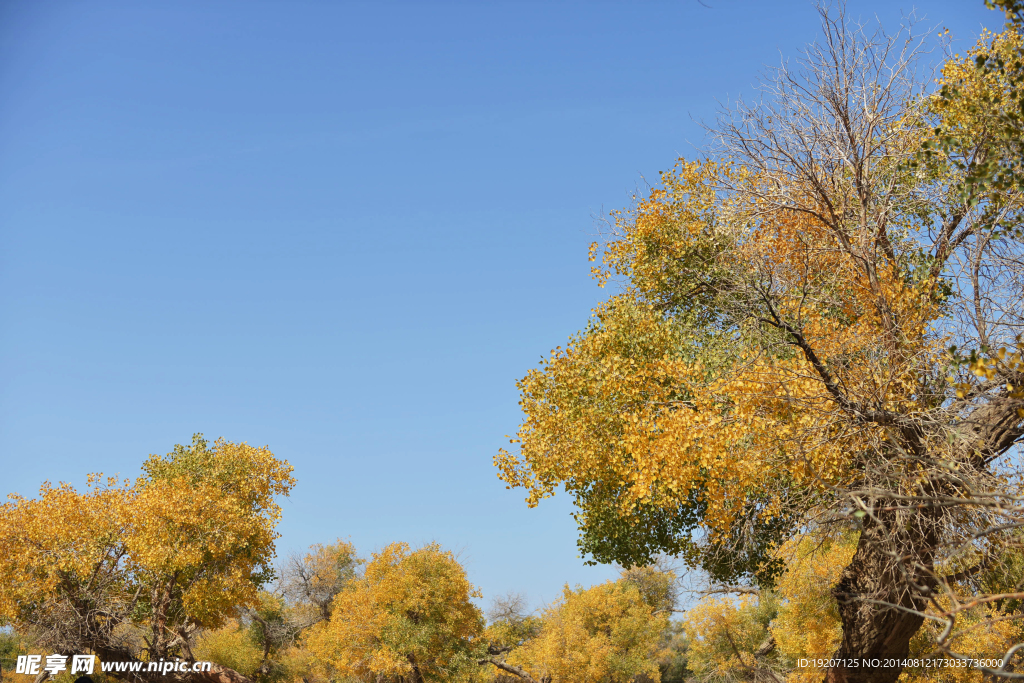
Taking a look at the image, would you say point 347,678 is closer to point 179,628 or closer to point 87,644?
point 179,628

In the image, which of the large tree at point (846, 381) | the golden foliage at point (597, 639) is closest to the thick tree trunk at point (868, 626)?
the large tree at point (846, 381)

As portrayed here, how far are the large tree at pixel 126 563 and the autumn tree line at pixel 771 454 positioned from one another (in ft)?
0.30

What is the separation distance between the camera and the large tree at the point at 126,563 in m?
20.9

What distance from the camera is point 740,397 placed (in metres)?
10.4

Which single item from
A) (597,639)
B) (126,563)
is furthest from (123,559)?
(597,639)

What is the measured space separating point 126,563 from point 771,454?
828 inches

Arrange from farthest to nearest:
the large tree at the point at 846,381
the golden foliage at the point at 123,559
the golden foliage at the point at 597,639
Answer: the golden foliage at the point at 597,639 < the golden foliage at the point at 123,559 < the large tree at the point at 846,381

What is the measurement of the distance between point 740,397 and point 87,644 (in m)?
21.6

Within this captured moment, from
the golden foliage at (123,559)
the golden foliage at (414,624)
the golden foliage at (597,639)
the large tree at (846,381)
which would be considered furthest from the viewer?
the golden foliage at (597,639)

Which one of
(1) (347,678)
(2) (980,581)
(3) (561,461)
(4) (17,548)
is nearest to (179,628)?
(4) (17,548)

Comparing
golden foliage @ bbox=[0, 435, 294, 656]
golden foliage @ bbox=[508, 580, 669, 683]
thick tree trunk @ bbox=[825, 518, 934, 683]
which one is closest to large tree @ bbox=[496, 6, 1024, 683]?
thick tree trunk @ bbox=[825, 518, 934, 683]

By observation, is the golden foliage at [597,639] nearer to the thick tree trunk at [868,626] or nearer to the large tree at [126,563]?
the large tree at [126,563]

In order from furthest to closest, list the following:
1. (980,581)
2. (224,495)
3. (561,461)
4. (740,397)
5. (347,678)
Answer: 1. (347,678)
2. (224,495)
3. (561,461)
4. (980,581)
5. (740,397)

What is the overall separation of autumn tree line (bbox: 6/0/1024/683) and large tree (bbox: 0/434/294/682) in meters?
0.09
